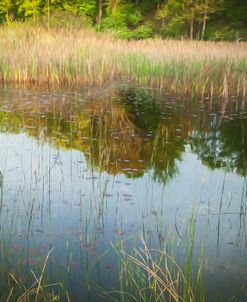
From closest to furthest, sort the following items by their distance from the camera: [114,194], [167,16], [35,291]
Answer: [35,291] → [114,194] → [167,16]

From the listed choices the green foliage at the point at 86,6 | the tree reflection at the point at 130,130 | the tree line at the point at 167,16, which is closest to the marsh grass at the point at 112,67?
the tree reflection at the point at 130,130

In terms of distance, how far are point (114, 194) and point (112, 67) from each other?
703 centimetres

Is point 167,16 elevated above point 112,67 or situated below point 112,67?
above

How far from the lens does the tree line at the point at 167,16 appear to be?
25522 mm

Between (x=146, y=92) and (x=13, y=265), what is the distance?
6.70 meters

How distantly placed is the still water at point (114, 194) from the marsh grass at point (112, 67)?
2.46 m

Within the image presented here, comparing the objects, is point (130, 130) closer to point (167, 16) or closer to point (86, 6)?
point (167, 16)

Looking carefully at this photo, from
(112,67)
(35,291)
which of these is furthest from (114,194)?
(112,67)

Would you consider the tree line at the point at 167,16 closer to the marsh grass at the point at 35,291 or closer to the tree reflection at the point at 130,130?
the tree reflection at the point at 130,130

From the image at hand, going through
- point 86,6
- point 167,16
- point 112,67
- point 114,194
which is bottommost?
point 114,194

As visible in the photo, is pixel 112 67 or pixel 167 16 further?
pixel 167 16

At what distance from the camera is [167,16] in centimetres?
2916

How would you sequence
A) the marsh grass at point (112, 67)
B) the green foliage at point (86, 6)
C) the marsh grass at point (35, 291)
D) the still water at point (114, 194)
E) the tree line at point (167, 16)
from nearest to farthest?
the marsh grass at point (35, 291) < the still water at point (114, 194) < the marsh grass at point (112, 67) < the tree line at point (167, 16) < the green foliage at point (86, 6)

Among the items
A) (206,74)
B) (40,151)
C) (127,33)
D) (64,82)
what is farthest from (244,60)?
(127,33)
